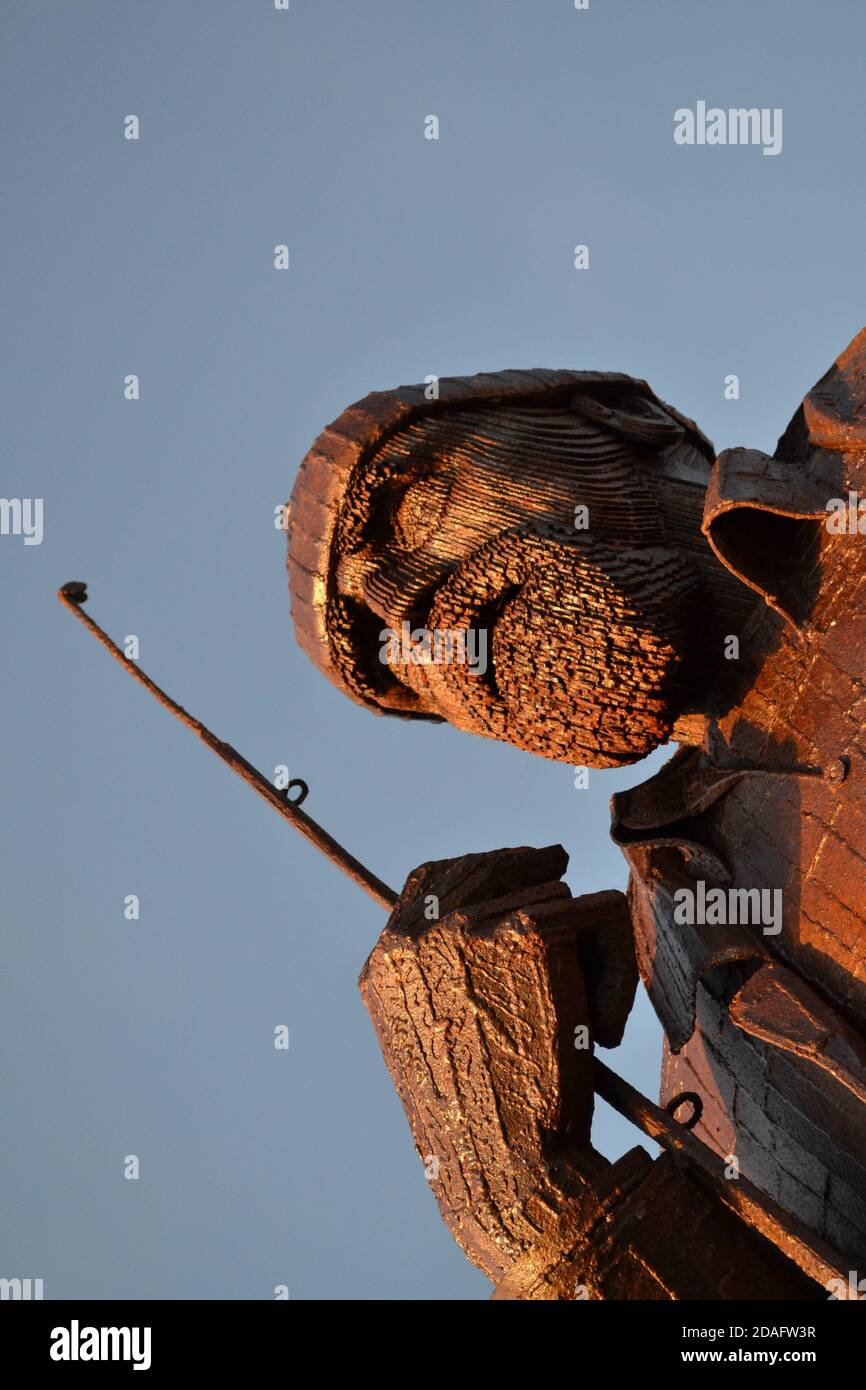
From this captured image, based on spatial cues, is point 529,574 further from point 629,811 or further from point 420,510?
point 629,811

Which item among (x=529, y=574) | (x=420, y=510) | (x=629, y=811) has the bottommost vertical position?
(x=629, y=811)

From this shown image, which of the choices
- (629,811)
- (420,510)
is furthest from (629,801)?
(420,510)

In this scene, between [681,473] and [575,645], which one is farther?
[681,473]

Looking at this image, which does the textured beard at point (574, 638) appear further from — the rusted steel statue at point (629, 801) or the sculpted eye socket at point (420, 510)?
the sculpted eye socket at point (420, 510)

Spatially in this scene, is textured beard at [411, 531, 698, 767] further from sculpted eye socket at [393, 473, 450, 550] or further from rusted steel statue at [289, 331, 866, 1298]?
sculpted eye socket at [393, 473, 450, 550]

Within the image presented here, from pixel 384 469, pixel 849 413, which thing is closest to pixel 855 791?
pixel 849 413

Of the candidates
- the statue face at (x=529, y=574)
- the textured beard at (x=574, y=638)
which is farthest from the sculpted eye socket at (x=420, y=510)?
the textured beard at (x=574, y=638)
